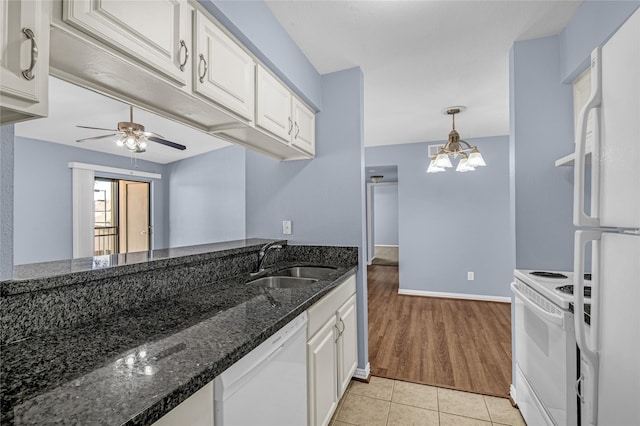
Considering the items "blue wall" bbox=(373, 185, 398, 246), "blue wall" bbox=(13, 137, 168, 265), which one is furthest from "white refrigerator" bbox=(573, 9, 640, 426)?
"blue wall" bbox=(373, 185, 398, 246)

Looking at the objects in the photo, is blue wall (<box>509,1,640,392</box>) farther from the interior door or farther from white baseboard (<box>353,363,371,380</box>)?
the interior door

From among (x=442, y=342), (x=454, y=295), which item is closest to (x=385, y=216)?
(x=454, y=295)

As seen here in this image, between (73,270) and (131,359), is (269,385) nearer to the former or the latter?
(131,359)

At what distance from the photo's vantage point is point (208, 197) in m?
5.83

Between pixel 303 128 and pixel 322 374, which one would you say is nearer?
pixel 322 374

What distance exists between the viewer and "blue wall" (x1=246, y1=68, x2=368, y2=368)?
2.27 meters

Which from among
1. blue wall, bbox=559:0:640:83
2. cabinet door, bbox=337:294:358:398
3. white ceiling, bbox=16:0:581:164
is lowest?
cabinet door, bbox=337:294:358:398

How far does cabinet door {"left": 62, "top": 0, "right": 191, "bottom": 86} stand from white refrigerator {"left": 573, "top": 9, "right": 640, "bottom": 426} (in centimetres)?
139

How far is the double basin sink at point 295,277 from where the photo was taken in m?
1.90

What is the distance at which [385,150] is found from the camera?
15.5 ft

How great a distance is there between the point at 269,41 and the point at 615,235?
1.78 m

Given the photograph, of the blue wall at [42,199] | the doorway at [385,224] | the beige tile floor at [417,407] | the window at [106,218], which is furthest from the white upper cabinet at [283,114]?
the doorway at [385,224]

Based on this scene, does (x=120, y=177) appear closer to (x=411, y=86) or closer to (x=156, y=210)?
(x=156, y=210)

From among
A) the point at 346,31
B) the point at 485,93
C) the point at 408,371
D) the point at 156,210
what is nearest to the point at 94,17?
the point at 346,31
